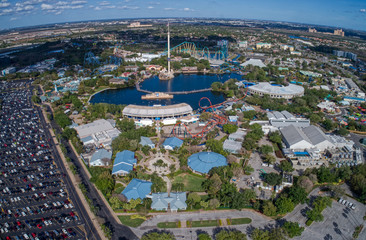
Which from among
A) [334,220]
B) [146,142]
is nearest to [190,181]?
[146,142]

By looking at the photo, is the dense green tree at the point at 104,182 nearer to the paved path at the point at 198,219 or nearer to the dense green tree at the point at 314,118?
the paved path at the point at 198,219

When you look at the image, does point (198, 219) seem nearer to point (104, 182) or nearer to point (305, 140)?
point (104, 182)

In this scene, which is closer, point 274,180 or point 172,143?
point 274,180

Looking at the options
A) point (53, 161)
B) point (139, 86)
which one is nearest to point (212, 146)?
point (53, 161)

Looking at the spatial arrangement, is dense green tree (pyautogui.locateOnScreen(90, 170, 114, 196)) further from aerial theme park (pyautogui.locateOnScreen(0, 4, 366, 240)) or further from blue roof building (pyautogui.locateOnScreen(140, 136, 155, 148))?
blue roof building (pyautogui.locateOnScreen(140, 136, 155, 148))

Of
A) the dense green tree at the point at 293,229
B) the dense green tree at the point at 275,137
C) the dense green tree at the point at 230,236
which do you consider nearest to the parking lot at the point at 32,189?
the dense green tree at the point at 230,236

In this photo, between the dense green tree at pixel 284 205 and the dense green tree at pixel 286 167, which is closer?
the dense green tree at pixel 284 205

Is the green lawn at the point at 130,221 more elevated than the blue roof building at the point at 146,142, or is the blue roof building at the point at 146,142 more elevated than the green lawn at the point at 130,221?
the blue roof building at the point at 146,142

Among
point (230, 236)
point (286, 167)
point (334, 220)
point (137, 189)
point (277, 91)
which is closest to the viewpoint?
point (230, 236)
